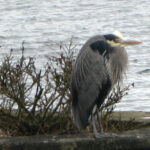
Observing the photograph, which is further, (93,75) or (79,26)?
(79,26)

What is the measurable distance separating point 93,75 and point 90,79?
0.14 feet

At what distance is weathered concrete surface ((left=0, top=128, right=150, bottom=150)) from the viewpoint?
459 centimetres

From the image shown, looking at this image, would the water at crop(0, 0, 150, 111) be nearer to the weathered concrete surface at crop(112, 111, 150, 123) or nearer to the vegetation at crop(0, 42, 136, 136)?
the weathered concrete surface at crop(112, 111, 150, 123)

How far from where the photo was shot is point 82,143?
15.1 feet

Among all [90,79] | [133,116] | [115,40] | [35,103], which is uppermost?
[115,40]

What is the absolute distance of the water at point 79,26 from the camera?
1028cm

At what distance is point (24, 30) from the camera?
1558cm

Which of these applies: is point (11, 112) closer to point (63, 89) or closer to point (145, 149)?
point (63, 89)

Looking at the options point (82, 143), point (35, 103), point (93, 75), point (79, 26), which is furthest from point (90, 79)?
point (79, 26)

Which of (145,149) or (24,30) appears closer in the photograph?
(145,149)

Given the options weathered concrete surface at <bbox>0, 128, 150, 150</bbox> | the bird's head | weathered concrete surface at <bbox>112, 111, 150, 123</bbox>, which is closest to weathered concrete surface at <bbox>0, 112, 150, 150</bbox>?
weathered concrete surface at <bbox>0, 128, 150, 150</bbox>

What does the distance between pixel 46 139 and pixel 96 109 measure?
77cm

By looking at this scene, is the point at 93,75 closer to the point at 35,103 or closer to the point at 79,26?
the point at 35,103

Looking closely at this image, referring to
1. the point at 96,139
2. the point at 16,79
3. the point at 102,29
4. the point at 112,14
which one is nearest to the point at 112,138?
the point at 96,139
